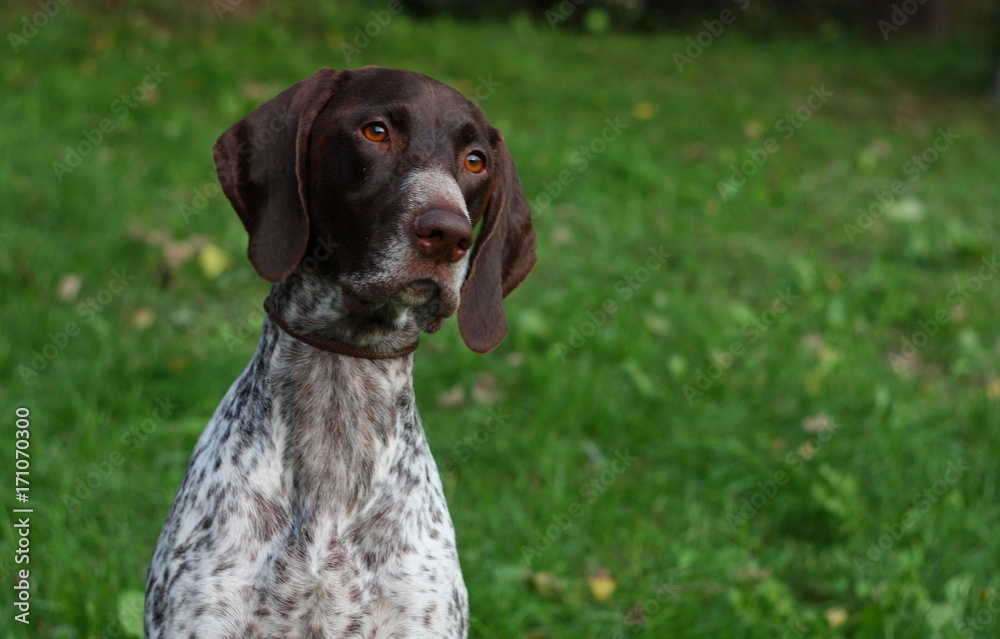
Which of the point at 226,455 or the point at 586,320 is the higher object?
the point at 226,455

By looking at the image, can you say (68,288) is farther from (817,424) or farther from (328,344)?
(817,424)

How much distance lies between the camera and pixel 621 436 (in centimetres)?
483

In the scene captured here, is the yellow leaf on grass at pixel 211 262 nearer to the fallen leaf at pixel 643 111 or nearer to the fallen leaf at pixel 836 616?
the fallen leaf at pixel 836 616

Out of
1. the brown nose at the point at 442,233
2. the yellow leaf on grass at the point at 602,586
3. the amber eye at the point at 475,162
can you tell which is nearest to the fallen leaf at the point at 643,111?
the yellow leaf on grass at the point at 602,586

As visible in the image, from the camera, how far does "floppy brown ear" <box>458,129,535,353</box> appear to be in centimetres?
280

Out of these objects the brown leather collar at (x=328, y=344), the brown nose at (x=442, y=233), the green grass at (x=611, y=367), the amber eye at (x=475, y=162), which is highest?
the brown nose at (x=442, y=233)

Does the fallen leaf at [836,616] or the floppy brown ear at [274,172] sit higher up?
the floppy brown ear at [274,172]

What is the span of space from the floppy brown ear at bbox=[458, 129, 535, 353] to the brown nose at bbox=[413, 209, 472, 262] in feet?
1.27

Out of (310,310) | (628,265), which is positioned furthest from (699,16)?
(310,310)

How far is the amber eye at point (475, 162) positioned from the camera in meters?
2.72

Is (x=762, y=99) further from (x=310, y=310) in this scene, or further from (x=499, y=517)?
(x=310, y=310)

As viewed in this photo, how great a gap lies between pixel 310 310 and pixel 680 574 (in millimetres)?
1992

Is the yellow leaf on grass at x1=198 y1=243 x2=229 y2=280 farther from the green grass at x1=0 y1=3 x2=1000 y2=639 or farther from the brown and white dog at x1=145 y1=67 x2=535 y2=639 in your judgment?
the brown and white dog at x1=145 y1=67 x2=535 y2=639

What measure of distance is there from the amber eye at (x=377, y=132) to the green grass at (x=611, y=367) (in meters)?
1.72
